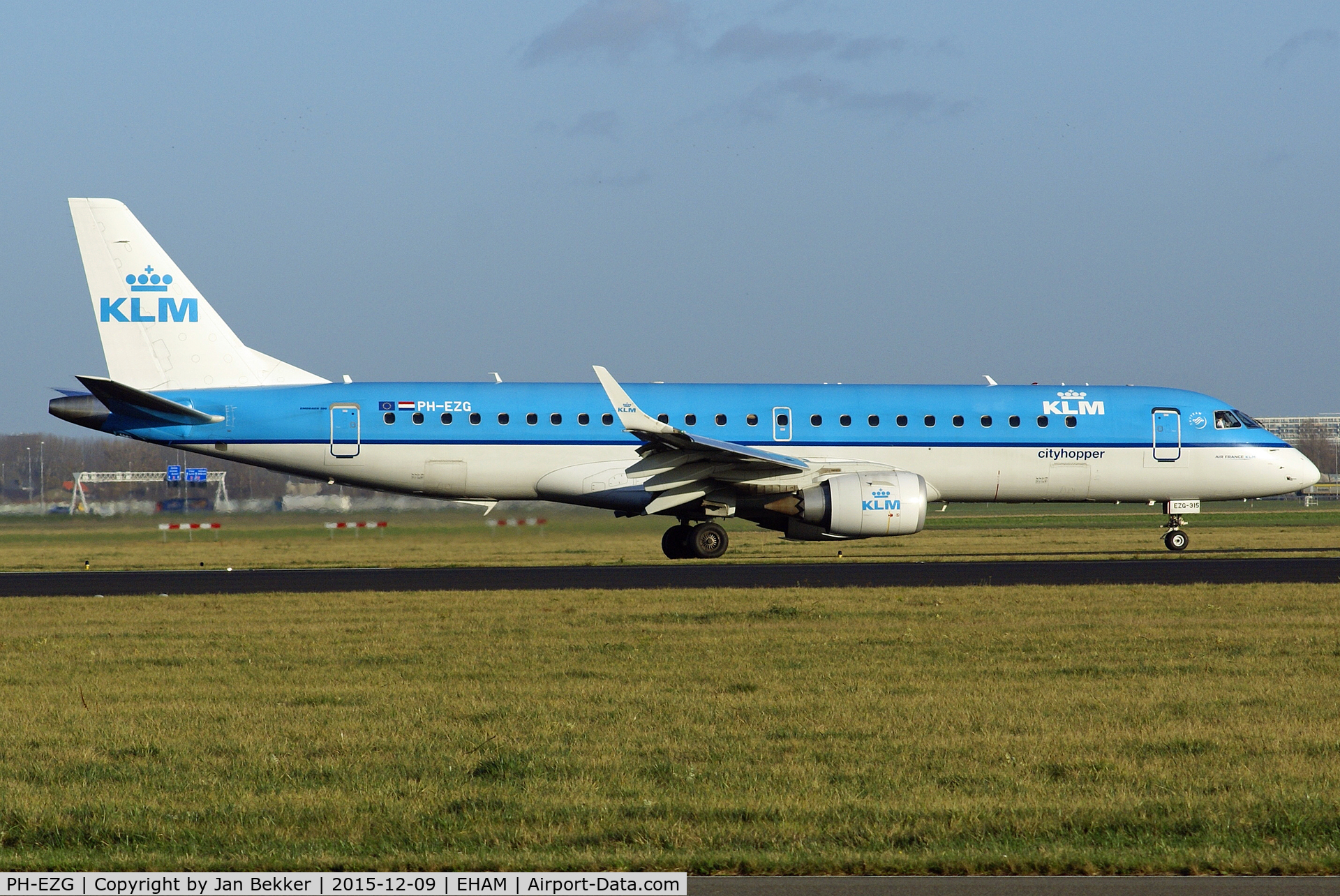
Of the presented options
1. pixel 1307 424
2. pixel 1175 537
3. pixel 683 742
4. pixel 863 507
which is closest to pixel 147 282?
pixel 863 507

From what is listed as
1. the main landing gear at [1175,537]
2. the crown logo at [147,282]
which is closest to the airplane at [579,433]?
the crown logo at [147,282]

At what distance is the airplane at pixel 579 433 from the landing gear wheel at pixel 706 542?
0.03 m

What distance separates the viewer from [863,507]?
23.9m

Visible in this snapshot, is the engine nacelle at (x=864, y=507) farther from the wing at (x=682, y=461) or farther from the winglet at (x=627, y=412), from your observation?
the winglet at (x=627, y=412)

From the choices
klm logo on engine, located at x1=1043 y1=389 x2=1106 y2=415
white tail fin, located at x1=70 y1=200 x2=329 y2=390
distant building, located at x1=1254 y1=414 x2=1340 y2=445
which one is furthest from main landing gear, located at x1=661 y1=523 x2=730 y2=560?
distant building, located at x1=1254 y1=414 x2=1340 y2=445

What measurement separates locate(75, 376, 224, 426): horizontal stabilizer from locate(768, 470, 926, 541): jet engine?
444 inches

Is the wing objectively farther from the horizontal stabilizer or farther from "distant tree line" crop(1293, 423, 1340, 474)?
"distant tree line" crop(1293, 423, 1340, 474)

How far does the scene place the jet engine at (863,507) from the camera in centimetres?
2395

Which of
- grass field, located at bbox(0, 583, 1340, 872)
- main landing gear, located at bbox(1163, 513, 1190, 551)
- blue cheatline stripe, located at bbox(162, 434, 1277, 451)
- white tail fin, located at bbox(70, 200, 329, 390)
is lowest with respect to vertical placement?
grass field, located at bbox(0, 583, 1340, 872)

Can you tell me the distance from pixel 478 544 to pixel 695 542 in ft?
17.2

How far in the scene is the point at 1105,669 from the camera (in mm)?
11727

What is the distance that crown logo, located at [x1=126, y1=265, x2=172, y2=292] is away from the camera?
25.8 metres

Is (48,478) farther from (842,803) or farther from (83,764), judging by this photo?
(842,803)

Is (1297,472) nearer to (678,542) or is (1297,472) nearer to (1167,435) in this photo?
(1167,435)
